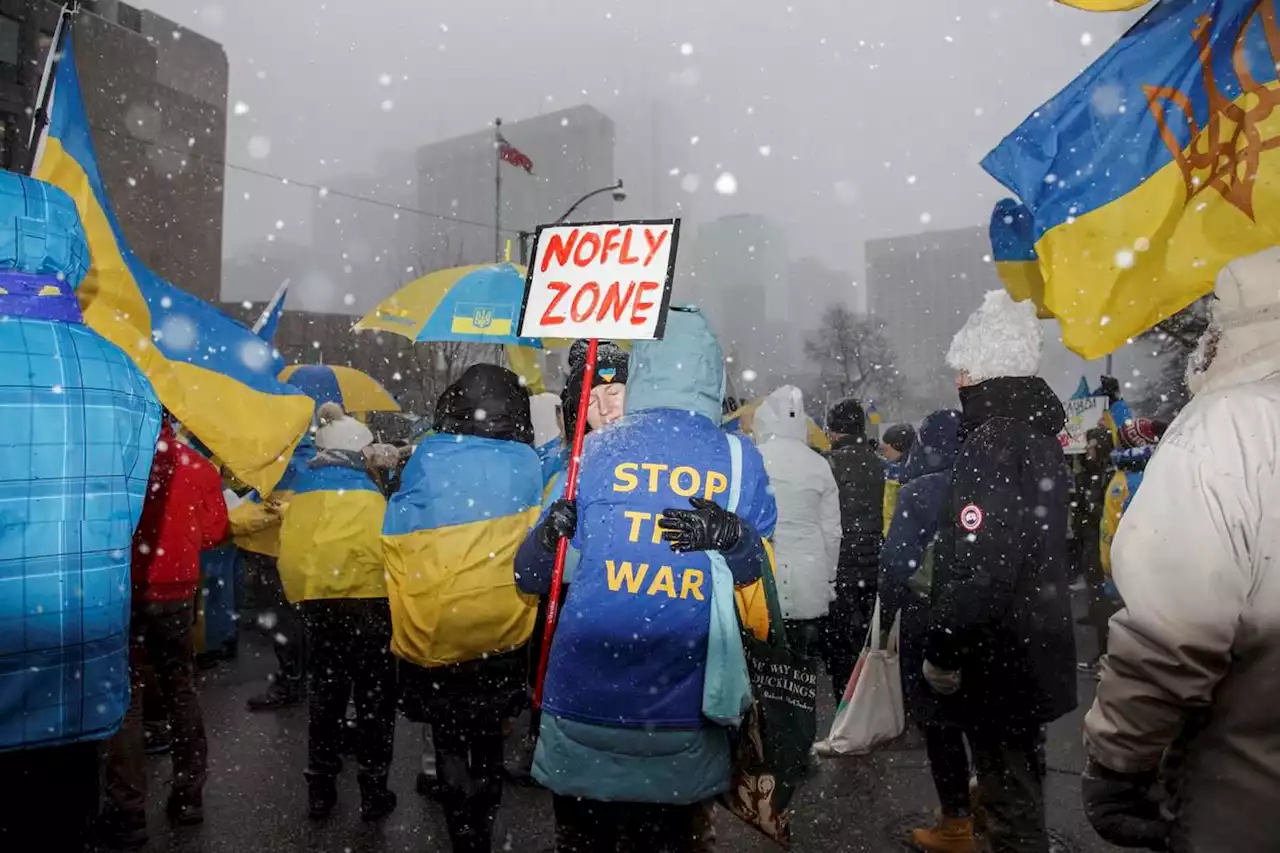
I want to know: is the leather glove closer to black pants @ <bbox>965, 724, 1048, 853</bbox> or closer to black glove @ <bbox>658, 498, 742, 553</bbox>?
black pants @ <bbox>965, 724, 1048, 853</bbox>

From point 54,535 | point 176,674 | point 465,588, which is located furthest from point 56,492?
point 176,674

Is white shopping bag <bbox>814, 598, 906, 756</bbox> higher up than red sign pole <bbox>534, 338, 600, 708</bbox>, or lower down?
lower down

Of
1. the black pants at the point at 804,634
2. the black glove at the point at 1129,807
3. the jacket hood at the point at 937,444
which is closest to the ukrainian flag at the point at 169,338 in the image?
the jacket hood at the point at 937,444

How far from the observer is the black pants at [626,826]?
283 cm

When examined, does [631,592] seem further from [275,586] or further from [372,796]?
[275,586]

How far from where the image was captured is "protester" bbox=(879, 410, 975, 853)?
3934 mm

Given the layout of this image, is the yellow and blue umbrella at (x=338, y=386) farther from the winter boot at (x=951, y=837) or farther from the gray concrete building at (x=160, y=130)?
the gray concrete building at (x=160, y=130)

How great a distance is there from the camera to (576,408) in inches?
190

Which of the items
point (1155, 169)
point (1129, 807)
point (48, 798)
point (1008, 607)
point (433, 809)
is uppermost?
point (1155, 169)

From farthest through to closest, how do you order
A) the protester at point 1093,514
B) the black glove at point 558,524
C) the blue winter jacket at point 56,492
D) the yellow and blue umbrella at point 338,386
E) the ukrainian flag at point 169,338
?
1. the protester at point 1093,514
2. the yellow and blue umbrella at point 338,386
3. the ukrainian flag at point 169,338
4. the black glove at point 558,524
5. the blue winter jacket at point 56,492

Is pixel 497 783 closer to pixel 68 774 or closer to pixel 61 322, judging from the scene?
pixel 68 774

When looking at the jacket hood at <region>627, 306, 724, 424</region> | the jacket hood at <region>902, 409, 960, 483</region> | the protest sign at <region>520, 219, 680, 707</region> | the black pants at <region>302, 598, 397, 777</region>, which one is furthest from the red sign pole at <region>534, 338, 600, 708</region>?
the jacket hood at <region>902, 409, 960, 483</region>

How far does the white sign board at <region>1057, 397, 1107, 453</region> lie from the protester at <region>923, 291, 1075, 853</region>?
956 centimetres

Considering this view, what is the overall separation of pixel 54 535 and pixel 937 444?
4.00 meters
